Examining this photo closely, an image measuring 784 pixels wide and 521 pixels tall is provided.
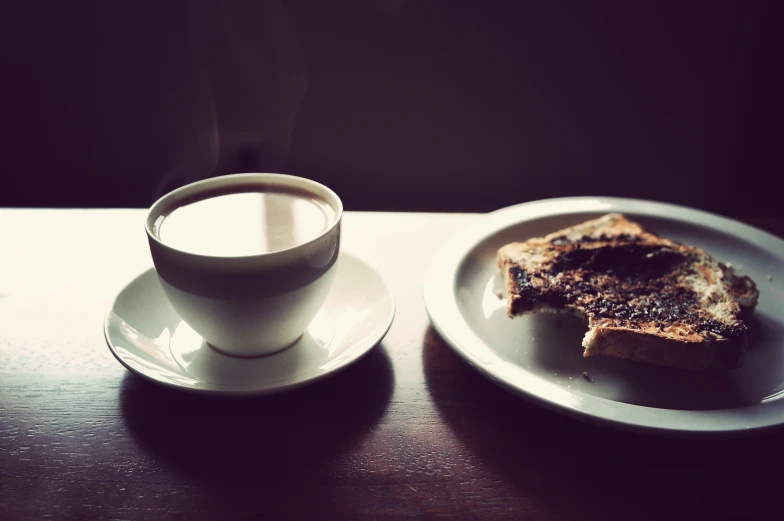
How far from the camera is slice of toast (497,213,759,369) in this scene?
0.69 m

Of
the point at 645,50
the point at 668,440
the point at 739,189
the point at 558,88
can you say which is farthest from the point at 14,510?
the point at 739,189

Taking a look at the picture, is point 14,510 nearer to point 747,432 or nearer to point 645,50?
point 747,432

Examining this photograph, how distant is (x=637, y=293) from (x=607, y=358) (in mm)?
127

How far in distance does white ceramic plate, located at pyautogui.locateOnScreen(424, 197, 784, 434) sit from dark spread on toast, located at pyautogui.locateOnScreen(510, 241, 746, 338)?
5 centimetres

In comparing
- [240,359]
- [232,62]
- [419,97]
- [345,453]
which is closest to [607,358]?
[345,453]

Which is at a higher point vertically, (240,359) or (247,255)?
(247,255)

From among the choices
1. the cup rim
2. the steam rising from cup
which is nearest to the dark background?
the steam rising from cup

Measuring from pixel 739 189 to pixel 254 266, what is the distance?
2.41m

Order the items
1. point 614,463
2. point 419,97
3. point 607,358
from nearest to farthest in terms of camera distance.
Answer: point 614,463 → point 607,358 → point 419,97

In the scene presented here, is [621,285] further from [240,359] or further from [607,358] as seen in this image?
[240,359]

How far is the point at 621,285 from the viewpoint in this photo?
31.9 inches

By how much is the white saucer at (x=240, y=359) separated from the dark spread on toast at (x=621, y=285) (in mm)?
217

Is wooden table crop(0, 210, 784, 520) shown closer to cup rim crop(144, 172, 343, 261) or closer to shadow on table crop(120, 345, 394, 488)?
shadow on table crop(120, 345, 394, 488)

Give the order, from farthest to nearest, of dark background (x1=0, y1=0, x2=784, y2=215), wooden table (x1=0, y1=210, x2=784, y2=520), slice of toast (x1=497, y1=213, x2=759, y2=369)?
dark background (x1=0, y1=0, x2=784, y2=215) → slice of toast (x1=497, y1=213, x2=759, y2=369) → wooden table (x1=0, y1=210, x2=784, y2=520)
